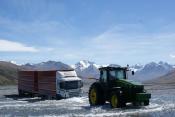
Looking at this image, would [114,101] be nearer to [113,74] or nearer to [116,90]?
[116,90]

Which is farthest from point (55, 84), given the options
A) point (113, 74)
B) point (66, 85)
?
point (113, 74)

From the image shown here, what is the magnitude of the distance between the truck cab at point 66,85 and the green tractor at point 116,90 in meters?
8.65

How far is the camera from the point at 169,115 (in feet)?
90.8

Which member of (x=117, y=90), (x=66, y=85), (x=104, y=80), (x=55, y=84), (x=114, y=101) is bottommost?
(x=114, y=101)

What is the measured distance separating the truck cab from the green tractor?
28.4ft

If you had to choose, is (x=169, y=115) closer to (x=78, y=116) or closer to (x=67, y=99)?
(x=78, y=116)

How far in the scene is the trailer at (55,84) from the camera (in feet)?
151

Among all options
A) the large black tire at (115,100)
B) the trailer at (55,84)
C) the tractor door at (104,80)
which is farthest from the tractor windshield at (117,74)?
the trailer at (55,84)

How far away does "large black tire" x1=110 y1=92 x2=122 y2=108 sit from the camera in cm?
3322

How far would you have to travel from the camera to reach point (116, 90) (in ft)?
111

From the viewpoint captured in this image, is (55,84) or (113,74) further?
(55,84)

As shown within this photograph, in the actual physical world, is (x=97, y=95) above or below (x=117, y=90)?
below

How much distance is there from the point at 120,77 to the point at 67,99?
1035 cm

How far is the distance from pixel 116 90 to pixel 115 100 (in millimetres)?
833
